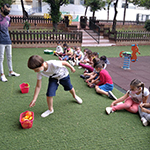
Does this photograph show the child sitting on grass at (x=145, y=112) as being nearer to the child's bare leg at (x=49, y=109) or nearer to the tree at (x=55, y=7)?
the child's bare leg at (x=49, y=109)

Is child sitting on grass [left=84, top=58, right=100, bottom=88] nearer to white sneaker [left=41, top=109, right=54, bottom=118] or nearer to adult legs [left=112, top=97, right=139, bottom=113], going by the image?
adult legs [left=112, top=97, right=139, bottom=113]

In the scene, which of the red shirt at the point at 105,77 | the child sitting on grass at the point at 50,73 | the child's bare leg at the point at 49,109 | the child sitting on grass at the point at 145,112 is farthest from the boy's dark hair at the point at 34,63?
the red shirt at the point at 105,77

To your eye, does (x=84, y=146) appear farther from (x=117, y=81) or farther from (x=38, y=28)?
(x=38, y=28)

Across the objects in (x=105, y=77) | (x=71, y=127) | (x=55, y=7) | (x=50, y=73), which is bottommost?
(x=71, y=127)

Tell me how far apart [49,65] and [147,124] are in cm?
210

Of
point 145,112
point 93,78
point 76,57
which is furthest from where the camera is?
point 76,57

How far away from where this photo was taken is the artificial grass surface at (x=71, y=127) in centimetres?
249

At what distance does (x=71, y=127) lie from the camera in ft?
9.50

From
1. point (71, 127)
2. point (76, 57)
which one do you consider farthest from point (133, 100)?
point (76, 57)

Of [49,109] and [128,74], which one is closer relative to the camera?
[49,109]

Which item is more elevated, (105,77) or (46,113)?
(105,77)

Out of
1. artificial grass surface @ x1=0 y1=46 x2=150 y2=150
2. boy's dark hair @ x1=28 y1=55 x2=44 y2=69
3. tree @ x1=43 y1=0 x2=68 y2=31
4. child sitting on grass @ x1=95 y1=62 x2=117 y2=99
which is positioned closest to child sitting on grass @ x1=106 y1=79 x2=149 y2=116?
artificial grass surface @ x1=0 y1=46 x2=150 y2=150

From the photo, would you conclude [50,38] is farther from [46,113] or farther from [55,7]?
[46,113]

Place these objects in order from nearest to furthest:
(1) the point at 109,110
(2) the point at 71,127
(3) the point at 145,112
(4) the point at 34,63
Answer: (4) the point at 34,63 → (2) the point at 71,127 → (3) the point at 145,112 → (1) the point at 109,110
